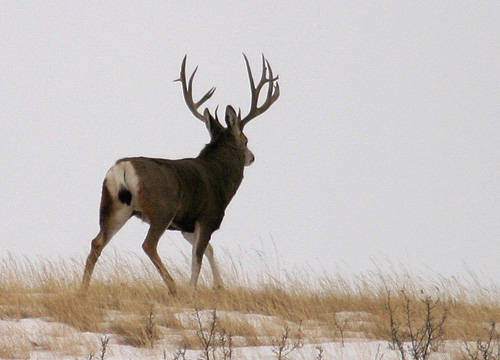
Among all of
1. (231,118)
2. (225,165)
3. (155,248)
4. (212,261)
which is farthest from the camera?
(231,118)

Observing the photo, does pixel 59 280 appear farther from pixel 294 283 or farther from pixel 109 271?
pixel 294 283

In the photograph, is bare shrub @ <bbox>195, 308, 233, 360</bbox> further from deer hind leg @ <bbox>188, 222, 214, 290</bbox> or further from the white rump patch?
deer hind leg @ <bbox>188, 222, 214, 290</bbox>

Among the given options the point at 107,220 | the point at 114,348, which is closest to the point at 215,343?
the point at 114,348

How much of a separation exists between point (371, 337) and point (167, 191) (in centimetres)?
276

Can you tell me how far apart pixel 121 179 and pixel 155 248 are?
799 millimetres

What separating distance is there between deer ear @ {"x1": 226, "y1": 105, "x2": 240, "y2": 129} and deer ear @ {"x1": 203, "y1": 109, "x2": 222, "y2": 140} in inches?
5.1

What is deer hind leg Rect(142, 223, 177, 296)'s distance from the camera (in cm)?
941

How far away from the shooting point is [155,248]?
9531 millimetres

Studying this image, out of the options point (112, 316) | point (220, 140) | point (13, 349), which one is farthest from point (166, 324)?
point (220, 140)

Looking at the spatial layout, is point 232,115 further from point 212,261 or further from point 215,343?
point 215,343

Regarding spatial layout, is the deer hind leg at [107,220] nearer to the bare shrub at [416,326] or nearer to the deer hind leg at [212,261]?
the deer hind leg at [212,261]

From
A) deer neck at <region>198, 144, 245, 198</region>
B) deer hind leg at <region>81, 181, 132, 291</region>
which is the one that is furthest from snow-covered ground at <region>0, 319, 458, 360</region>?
deer neck at <region>198, 144, 245, 198</region>

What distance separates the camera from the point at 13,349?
6.74 metres

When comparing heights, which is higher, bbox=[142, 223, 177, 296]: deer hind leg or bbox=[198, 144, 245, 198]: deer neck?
bbox=[198, 144, 245, 198]: deer neck
